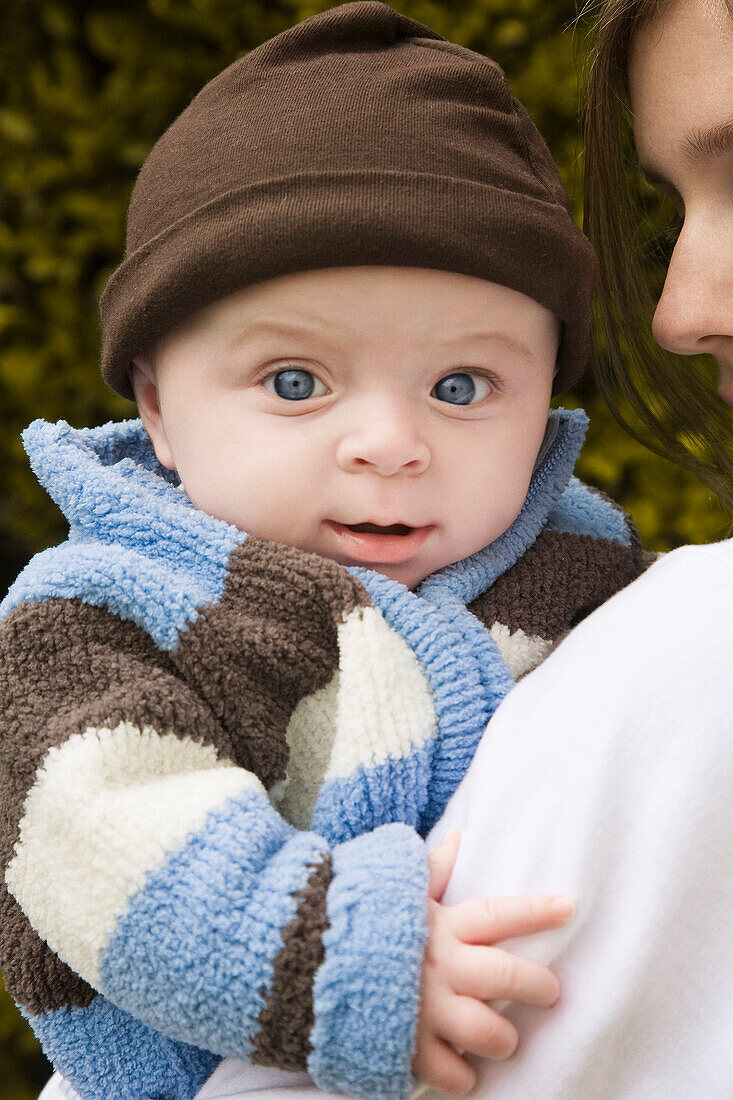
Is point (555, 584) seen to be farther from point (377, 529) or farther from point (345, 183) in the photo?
point (345, 183)

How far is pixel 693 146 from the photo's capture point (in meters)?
1.44

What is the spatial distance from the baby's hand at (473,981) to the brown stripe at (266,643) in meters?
0.31

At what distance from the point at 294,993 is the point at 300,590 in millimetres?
458

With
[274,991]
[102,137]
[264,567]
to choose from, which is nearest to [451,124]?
[264,567]

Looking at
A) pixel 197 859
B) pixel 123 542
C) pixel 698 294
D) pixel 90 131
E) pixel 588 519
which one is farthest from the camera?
pixel 90 131

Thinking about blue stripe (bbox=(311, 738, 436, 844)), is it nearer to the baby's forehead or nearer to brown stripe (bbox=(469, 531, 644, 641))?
brown stripe (bbox=(469, 531, 644, 641))

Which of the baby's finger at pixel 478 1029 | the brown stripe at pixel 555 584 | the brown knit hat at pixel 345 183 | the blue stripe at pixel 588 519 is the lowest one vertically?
the blue stripe at pixel 588 519

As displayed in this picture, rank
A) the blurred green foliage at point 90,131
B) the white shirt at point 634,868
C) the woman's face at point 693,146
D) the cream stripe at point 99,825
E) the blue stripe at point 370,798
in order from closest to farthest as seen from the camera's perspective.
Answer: the white shirt at point 634,868 < the cream stripe at point 99,825 < the blue stripe at point 370,798 < the woman's face at point 693,146 < the blurred green foliage at point 90,131

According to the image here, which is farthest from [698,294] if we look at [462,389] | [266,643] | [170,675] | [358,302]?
[170,675]

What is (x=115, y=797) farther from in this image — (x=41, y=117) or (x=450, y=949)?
(x=41, y=117)

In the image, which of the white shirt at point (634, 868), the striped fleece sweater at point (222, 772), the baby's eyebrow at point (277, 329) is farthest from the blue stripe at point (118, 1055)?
the baby's eyebrow at point (277, 329)

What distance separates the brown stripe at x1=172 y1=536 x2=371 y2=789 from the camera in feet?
3.99

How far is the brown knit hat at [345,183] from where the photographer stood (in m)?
1.30

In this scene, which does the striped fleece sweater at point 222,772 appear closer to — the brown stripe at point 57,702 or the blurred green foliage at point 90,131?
the brown stripe at point 57,702
